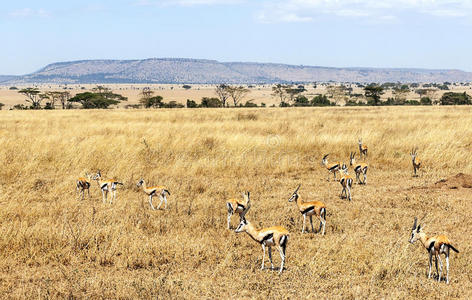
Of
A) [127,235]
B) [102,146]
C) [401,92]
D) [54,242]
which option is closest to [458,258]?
[127,235]

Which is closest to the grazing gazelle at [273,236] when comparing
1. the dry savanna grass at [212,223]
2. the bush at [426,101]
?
the dry savanna grass at [212,223]

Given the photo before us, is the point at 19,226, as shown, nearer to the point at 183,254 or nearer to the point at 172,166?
the point at 183,254

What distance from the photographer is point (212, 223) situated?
27.4 ft

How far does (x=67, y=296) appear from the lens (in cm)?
534

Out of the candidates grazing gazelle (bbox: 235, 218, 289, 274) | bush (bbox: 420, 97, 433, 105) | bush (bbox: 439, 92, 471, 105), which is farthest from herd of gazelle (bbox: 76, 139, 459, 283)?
bush (bbox: 420, 97, 433, 105)

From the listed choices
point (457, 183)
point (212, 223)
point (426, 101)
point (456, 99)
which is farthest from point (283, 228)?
point (426, 101)

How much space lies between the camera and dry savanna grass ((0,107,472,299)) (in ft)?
18.8

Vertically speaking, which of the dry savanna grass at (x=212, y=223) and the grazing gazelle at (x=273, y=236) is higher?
the grazing gazelle at (x=273, y=236)

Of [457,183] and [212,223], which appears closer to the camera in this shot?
[212,223]

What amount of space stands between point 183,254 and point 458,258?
14.3ft

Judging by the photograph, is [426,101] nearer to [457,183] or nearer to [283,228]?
[457,183]

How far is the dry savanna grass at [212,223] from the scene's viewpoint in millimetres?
5738

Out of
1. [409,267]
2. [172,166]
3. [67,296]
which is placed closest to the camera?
[67,296]

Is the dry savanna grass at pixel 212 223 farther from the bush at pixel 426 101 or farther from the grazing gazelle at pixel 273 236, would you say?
the bush at pixel 426 101
